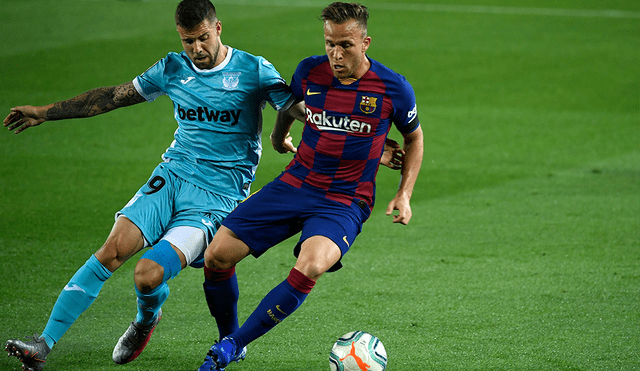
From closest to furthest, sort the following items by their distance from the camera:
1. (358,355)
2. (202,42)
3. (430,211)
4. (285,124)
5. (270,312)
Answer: (270,312)
(358,355)
(202,42)
(285,124)
(430,211)

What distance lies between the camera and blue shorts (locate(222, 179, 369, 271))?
369 cm

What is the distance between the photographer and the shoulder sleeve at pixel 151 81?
4062mm

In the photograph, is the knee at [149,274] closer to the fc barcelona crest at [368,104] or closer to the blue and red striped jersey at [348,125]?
the blue and red striped jersey at [348,125]

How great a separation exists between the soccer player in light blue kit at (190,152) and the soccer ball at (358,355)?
2.25 ft

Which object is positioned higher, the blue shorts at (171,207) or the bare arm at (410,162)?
the bare arm at (410,162)

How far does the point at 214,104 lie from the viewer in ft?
13.2

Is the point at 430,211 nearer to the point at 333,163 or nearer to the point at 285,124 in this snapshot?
the point at 285,124

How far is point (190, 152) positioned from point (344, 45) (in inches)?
43.3

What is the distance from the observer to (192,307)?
188 inches

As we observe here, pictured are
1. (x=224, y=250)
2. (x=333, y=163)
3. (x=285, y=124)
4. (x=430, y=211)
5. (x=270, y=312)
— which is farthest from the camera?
(x=430, y=211)

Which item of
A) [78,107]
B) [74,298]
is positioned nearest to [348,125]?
[78,107]

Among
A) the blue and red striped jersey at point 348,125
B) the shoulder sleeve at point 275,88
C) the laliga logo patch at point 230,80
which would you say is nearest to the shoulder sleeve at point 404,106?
the blue and red striped jersey at point 348,125

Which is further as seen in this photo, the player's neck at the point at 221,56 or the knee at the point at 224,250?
the player's neck at the point at 221,56

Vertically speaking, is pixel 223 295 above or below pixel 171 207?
below
